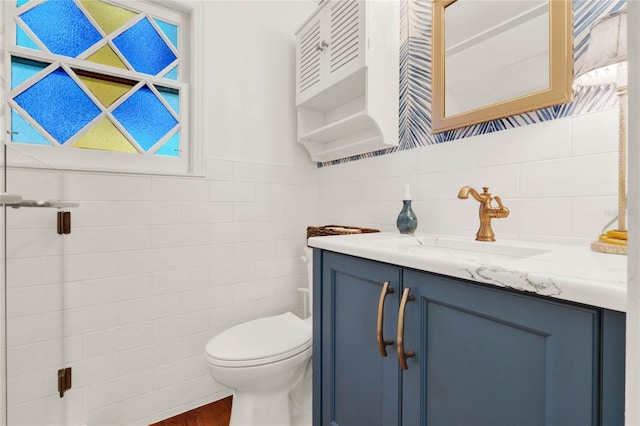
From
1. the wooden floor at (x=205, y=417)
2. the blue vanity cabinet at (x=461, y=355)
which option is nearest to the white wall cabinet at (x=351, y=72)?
the blue vanity cabinet at (x=461, y=355)

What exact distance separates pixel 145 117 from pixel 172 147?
0.67 ft

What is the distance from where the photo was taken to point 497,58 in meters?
1.12

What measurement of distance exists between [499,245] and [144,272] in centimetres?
161

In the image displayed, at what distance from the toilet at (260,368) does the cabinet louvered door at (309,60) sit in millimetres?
1326

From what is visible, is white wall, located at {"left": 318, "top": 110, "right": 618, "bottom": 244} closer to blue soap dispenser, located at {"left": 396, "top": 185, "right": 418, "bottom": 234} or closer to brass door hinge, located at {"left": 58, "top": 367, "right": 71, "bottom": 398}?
blue soap dispenser, located at {"left": 396, "top": 185, "right": 418, "bottom": 234}

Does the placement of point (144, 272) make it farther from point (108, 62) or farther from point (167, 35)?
point (167, 35)

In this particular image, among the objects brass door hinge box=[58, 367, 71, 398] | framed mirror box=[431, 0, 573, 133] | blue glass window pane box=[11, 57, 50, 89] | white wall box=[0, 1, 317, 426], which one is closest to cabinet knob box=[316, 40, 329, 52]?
white wall box=[0, 1, 317, 426]

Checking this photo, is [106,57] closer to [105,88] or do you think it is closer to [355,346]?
[105,88]

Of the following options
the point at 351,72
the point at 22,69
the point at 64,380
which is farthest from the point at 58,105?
the point at 351,72

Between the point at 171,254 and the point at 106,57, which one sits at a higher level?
the point at 106,57

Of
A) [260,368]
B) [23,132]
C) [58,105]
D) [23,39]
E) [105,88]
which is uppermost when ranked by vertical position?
[23,39]

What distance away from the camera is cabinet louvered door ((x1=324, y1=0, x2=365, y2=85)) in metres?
1.41

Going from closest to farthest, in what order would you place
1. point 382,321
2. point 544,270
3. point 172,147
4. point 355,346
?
point 544,270, point 382,321, point 355,346, point 172,147

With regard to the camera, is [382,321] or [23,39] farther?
[23,39]
